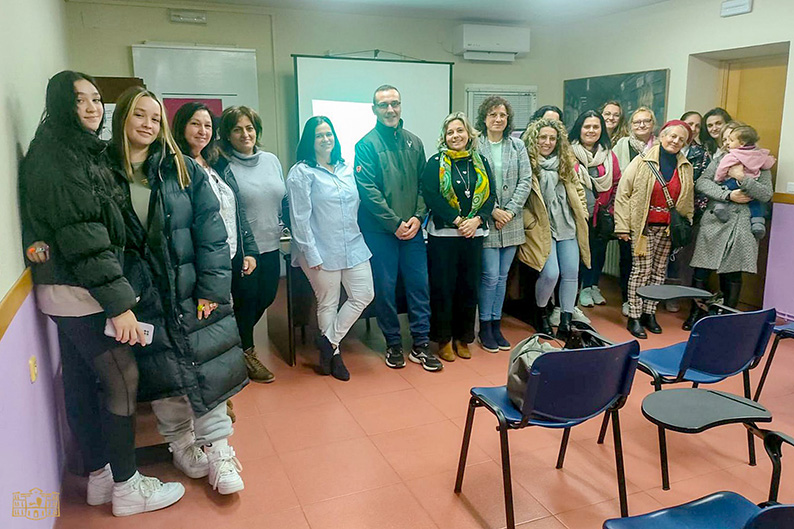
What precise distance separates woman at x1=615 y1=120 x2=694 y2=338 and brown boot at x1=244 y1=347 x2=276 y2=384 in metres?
2.46

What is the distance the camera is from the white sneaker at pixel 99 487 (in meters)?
2.22

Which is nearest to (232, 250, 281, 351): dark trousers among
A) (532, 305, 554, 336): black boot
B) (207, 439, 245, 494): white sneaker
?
(207, 439, 245, 494): white sneaker

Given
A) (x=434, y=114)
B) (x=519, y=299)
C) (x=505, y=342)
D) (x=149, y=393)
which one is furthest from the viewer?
(x=434, y=114)

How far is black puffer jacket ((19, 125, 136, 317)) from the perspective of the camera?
1877 mm

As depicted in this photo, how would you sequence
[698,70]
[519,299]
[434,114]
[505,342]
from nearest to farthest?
[505,342]
[519,299]
[698,70]
[434,114]

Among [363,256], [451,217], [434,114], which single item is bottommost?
[363,256]

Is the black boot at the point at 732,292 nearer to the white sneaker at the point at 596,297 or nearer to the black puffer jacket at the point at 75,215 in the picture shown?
the white sneaker at the point at 596,297

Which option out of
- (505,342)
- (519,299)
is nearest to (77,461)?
(505,342)

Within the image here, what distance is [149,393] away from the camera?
7.07ft

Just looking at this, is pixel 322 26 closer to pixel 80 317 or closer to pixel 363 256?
pixel 363 256

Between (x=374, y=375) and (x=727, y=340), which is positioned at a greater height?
(x=727, y=340)

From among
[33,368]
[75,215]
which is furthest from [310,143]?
[33,368]

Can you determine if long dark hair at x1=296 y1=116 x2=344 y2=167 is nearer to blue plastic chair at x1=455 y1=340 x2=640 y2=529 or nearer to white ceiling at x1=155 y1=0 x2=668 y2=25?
blue plastic chair at x1=455 y1=340 x2=640 y2=529

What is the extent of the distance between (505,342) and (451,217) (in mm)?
1000
